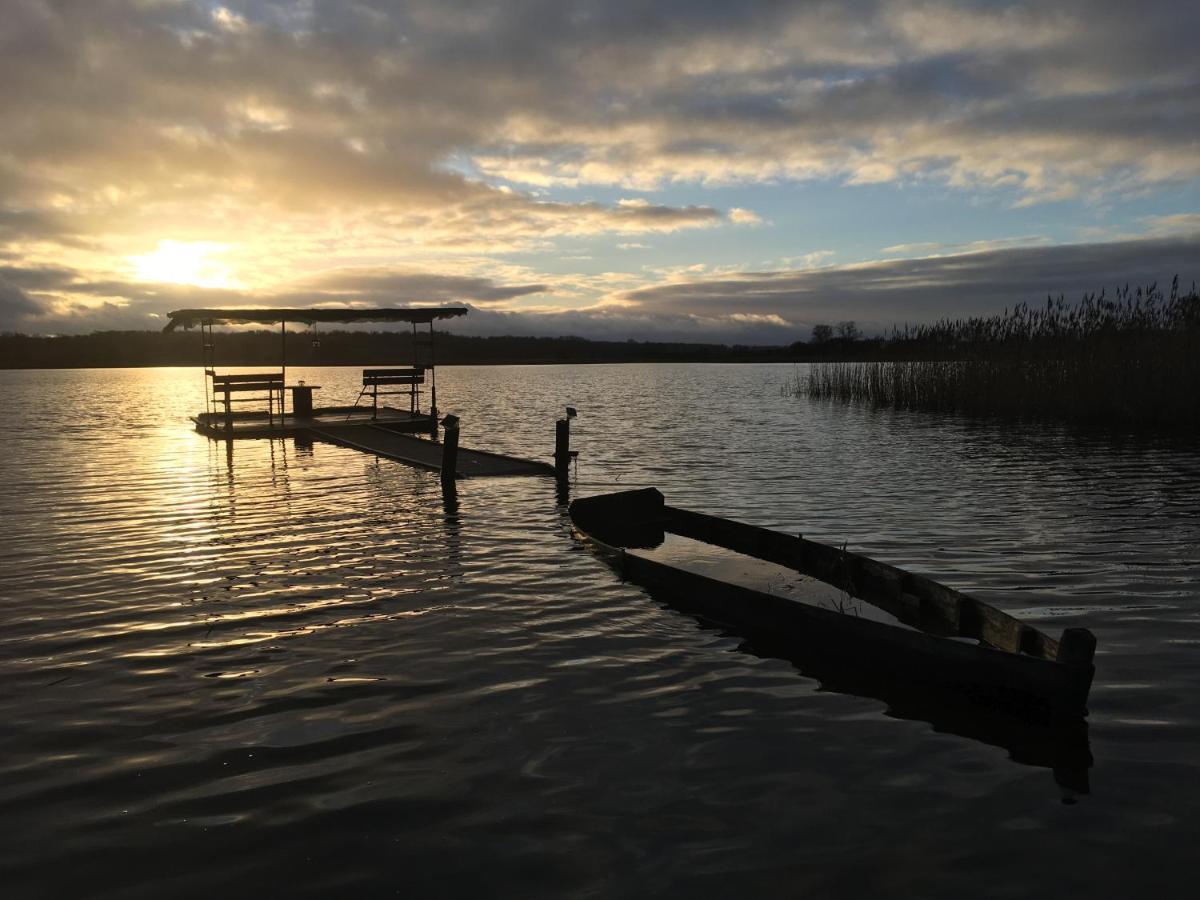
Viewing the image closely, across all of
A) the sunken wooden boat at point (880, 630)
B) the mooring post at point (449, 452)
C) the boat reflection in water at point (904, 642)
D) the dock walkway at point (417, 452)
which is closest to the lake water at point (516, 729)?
the boat reflection in water at point (904, 642)

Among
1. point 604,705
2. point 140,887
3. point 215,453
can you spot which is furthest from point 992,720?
point 215,453

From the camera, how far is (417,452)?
2436 centimetres

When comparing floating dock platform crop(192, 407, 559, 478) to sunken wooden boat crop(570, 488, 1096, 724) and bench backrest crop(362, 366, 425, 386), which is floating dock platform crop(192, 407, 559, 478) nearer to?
bench backrest crop(362, 366, 425, 386)

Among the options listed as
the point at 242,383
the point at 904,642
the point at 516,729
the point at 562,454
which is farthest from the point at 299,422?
the point at 904,642

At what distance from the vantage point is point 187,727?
6398 mm

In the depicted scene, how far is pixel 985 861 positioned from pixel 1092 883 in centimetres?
52

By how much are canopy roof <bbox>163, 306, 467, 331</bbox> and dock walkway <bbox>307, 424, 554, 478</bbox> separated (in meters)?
3.91

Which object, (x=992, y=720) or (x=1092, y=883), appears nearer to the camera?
(x=1092, y=883)

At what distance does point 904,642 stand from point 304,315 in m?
26.4

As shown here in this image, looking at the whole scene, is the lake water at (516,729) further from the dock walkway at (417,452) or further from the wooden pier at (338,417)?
the wooden pier at (338,417)

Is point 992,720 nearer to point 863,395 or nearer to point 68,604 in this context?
point 68,604

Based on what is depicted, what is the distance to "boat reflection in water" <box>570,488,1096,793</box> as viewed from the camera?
247 inches

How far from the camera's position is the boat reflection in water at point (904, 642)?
20.5 ft

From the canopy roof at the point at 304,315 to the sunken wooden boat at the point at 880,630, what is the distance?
1961cm
